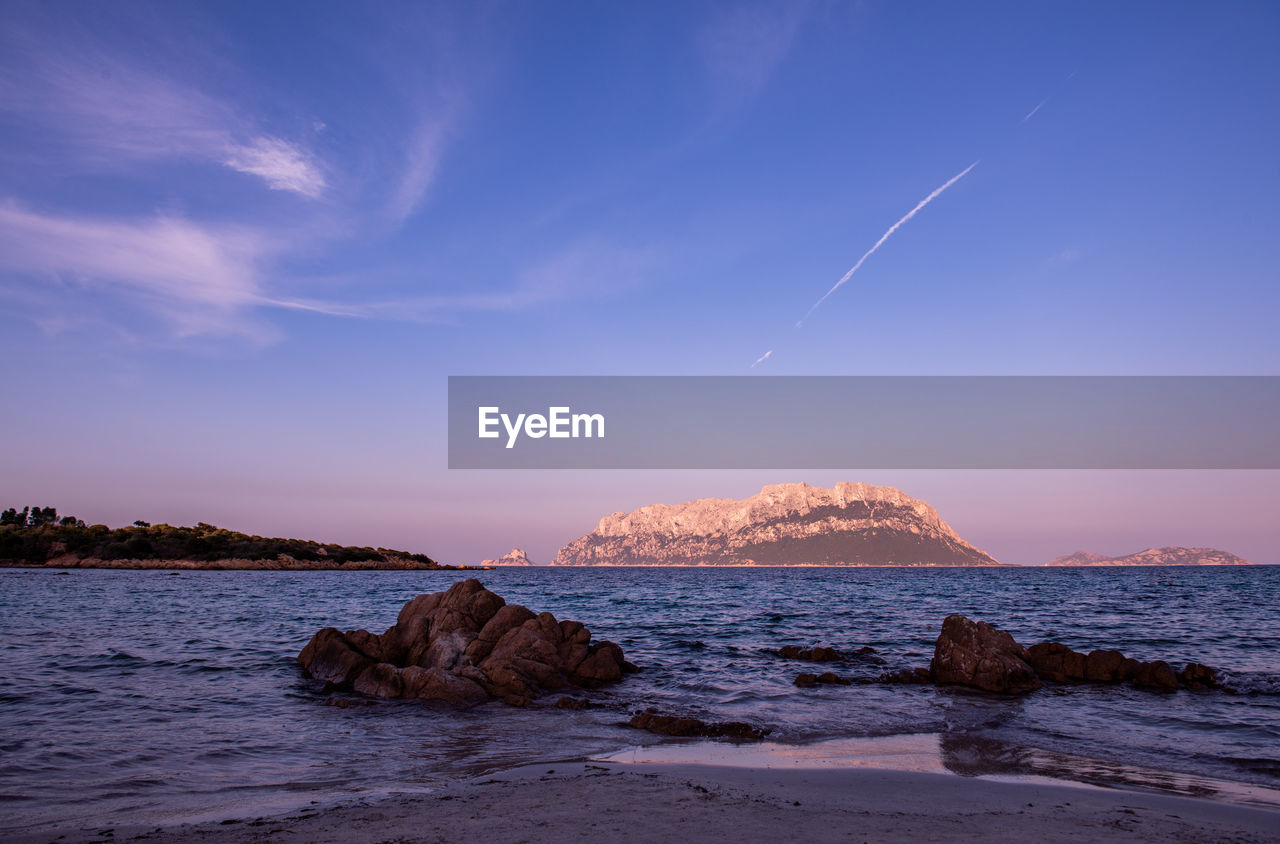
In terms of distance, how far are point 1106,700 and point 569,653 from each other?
14.1 m

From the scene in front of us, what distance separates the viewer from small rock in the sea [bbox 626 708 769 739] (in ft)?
44.8

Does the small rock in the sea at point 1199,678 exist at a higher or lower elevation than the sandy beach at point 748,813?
lower

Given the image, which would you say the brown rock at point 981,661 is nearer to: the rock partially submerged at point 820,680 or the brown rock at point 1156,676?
the brown rock at point 1156,676

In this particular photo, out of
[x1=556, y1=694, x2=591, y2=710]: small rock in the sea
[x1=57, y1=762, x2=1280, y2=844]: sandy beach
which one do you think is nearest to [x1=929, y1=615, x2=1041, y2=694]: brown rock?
[x1=57, y1=762, x2=1280, y2=844]: sandy beach

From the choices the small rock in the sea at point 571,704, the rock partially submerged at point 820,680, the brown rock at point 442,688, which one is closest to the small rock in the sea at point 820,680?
the rock partially submerged at point 820,680

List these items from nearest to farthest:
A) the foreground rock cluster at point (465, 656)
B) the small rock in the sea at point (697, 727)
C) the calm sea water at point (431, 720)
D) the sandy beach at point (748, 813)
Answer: the sandy beach at point (748, 813) → the calm sea water at point (431, 720) → the small rock in the sea at point (697, 727) → the foreground rock cluster at point (465, 656)

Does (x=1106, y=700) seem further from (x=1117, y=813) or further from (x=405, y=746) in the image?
(x=405, y=746)

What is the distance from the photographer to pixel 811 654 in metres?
24.6

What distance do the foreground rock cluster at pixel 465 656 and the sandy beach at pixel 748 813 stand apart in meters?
8.49

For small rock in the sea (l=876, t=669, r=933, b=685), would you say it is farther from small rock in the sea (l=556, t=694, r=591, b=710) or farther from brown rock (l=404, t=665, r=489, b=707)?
brown rock (l=404, t=665, r=489, b=707)

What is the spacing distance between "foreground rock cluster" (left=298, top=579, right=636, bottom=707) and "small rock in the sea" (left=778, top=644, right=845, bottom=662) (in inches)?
247

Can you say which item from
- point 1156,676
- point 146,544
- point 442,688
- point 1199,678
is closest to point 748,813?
point 442,688

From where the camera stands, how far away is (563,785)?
9.62 meters

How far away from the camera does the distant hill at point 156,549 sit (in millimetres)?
122312
